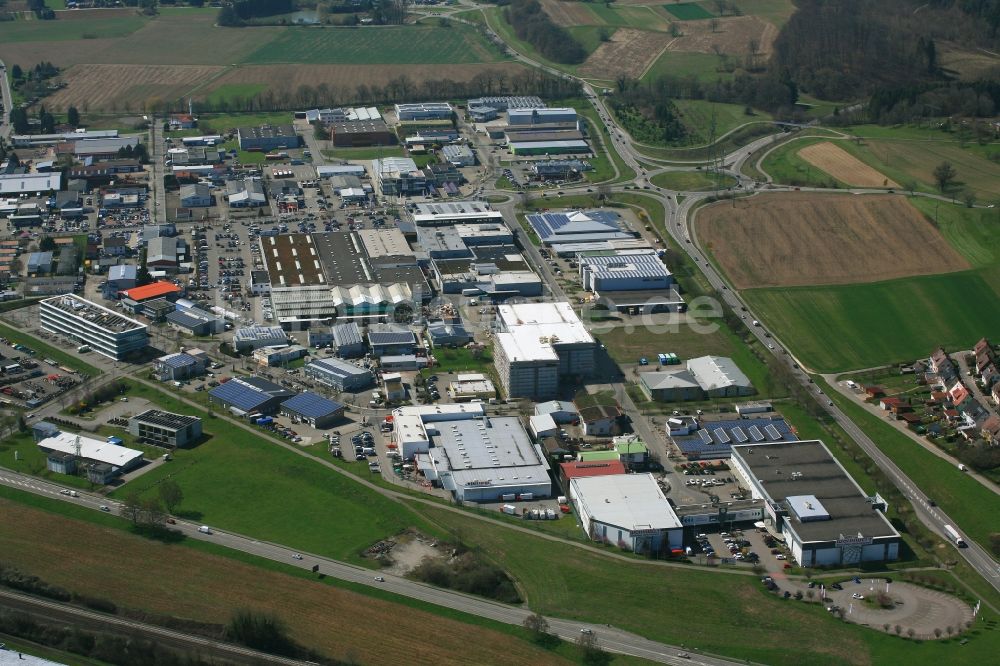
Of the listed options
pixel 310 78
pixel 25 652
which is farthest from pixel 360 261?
pixel 310 78

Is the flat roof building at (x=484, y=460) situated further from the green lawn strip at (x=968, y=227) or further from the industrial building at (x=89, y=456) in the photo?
the green lawn strip at (x=968, y=227)

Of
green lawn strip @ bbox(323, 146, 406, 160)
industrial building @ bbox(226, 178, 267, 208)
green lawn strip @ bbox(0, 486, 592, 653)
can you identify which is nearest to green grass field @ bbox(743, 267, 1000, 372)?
green lawn strip @ bbox(0, 486, 592, 653)

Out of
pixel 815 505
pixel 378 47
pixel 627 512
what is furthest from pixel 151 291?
pixel 378 47

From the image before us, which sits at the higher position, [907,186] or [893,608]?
[907,186]

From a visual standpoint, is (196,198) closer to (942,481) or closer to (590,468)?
(590,468)

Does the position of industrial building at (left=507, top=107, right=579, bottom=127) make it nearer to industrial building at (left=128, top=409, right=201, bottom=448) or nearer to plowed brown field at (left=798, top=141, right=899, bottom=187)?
plowed brown field at (left=798, top=141, right=899, bottom=187)

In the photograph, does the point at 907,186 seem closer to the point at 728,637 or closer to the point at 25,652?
the point at 728,637
